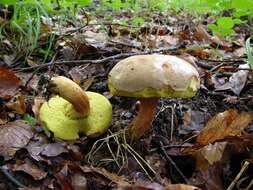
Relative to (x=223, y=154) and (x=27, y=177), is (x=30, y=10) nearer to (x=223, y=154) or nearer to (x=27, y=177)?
(x=27, y=177)

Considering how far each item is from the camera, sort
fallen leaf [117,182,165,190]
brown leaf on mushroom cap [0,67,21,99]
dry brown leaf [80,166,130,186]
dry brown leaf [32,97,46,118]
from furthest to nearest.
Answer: brown leaf on mushroom cap [0,67,21,99] → dry brown leaf [32,97,46,118] → dry brown leaf [80,166,130,186] → fallen leaf [117,182,165,190]

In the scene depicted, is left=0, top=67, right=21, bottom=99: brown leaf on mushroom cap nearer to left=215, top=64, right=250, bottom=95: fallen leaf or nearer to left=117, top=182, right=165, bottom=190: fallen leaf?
left=117, top=182, right=165, bottom=190: fallen leaf

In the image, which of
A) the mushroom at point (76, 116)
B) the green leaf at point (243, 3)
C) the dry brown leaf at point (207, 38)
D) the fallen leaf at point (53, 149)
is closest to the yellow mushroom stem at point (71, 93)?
the mushroom at point (76, 116)

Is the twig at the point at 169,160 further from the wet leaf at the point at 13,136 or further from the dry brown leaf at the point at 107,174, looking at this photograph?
the wet leaf at the point at 13,136

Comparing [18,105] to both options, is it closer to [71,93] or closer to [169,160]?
[71,93]

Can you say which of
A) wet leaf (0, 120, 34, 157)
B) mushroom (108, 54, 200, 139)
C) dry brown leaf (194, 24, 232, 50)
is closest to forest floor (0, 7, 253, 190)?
wet leaf (0, 120, 34, 157)

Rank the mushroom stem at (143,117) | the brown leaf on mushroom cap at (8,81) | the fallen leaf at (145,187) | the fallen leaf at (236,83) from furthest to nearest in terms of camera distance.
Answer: the fallen leaf at (236,83) < the brown leaf on mushroom cap at (8,81) < the mushroom stem at (143,117) < the fallen leaf at (145,187)

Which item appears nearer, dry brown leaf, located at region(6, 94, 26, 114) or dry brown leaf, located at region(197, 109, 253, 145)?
dry brown leaf, located at region(197, 109, 253, 145)

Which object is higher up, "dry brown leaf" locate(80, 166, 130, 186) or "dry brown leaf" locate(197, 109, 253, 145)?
"dry brown leaf" locate(197, 109, 253, 145)

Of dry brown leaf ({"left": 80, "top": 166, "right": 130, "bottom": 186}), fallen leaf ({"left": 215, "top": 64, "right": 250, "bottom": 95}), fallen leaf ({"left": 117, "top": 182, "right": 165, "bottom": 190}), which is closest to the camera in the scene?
fallen leaf ({"left": 117, "top": 182, "right": 165, "bottom": 190})
